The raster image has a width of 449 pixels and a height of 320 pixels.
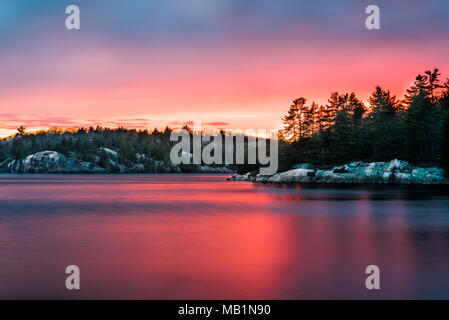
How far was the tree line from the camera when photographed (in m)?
86.2

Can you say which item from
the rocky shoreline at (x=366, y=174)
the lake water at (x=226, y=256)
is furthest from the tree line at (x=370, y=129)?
the lake water at (x=226, y=256)

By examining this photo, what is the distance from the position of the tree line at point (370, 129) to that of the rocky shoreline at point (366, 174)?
12.5ft

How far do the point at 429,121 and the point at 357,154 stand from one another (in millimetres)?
18127

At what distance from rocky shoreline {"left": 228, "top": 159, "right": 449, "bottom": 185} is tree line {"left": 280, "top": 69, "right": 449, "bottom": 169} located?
12.5 feet

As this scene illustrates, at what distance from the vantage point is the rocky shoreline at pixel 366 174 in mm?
77494

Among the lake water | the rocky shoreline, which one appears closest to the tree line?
the rocky shoreline

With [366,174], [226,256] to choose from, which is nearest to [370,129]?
[366,174]

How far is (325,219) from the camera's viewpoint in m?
29.7

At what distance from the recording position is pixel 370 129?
3821 inches

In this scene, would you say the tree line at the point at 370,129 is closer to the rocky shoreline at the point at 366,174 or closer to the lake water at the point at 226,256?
the rocky shoreline at the point at 366,174

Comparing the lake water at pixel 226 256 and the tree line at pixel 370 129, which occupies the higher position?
the tree line at pixel 370 129

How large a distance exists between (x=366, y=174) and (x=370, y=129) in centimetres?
1679
